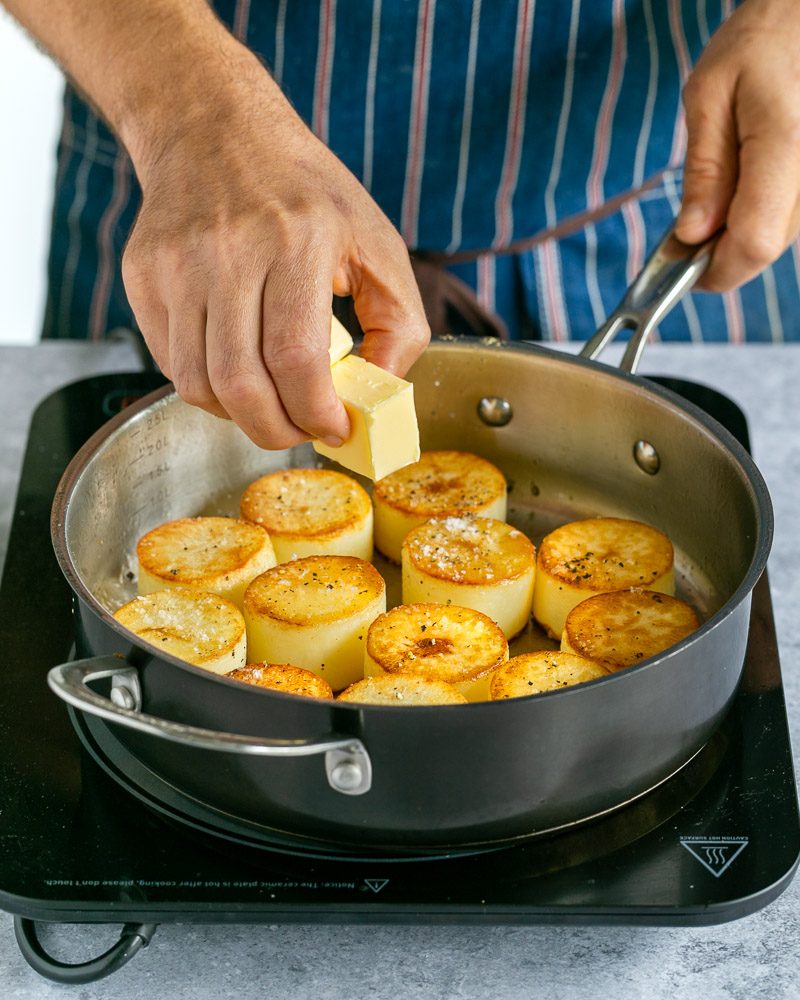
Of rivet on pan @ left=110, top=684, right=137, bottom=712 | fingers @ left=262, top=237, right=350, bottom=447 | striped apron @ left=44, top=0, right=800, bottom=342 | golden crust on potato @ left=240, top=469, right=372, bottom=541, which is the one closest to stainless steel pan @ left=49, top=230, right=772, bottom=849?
rivet on pan @ left=110, top=684, right=137, bottom=712

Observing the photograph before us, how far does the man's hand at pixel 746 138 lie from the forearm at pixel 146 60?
1.83 ft

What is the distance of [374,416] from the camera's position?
113cm

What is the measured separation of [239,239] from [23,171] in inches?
129

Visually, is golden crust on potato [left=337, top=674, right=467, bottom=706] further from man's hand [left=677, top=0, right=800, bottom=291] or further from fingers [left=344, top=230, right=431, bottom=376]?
man's hand [left=677, top=0, right=800, bottom=291]

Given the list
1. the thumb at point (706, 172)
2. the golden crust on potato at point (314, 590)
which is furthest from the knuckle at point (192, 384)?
the thumb at point (706, 172)

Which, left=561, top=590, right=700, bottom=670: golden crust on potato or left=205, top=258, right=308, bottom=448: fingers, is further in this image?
left=561, top=590, right=700, bottom=670: golden crust on potato

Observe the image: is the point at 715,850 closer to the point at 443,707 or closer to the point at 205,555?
the point at 443,707

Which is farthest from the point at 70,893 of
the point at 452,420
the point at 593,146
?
the point at 593,146

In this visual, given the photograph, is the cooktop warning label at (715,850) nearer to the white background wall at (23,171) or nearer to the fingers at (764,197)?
the fingers at (764,197)

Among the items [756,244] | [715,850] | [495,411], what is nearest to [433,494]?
[495,411]

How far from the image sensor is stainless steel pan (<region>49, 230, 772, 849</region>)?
913mm

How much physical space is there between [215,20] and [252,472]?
527 millimetres

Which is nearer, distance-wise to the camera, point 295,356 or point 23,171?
point 295,356

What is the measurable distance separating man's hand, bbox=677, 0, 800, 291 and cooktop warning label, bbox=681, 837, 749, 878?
729 millimetres
